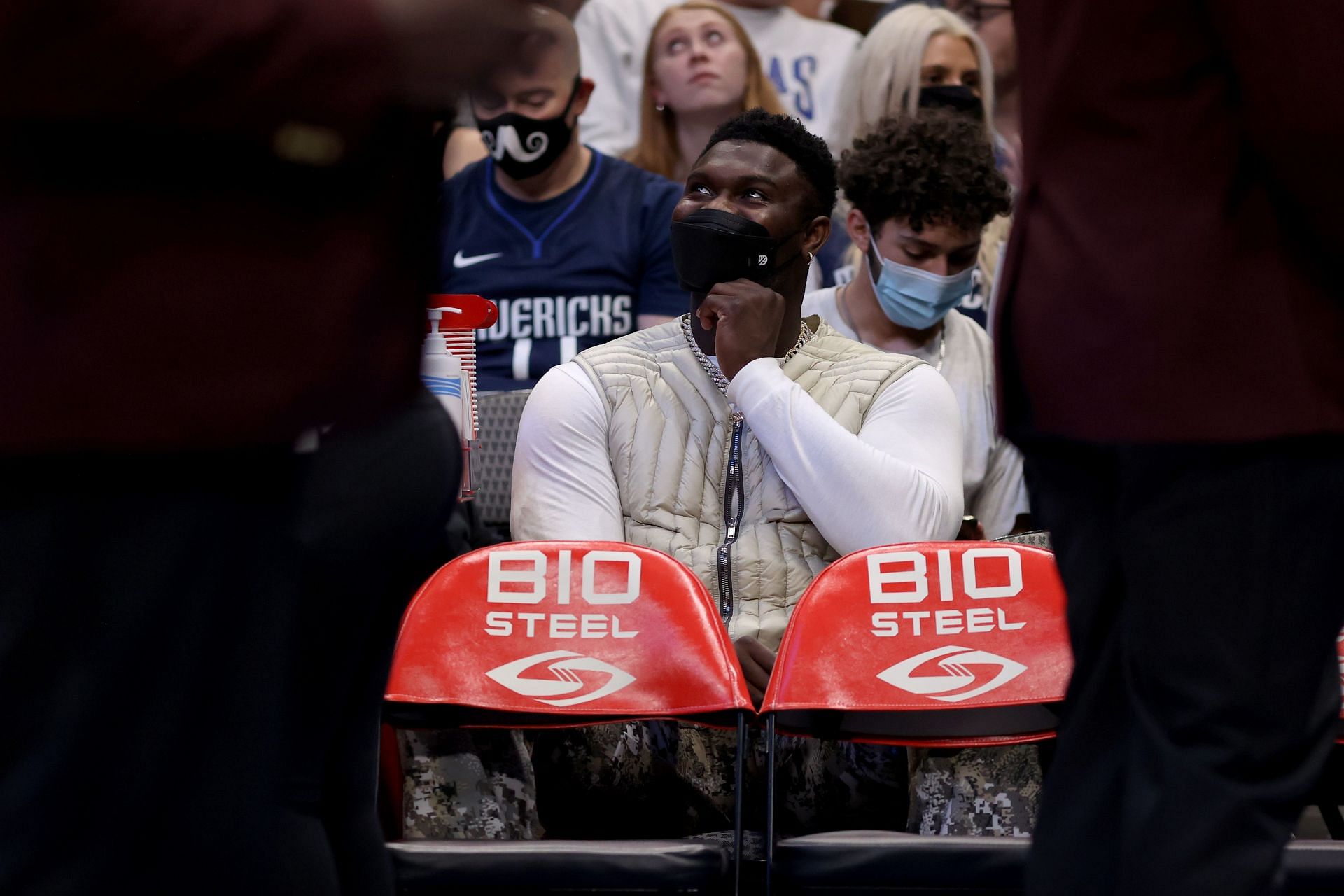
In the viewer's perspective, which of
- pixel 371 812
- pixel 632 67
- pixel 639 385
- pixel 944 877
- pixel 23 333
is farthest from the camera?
pixel 632 67

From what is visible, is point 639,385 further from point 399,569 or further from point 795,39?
point 795,39

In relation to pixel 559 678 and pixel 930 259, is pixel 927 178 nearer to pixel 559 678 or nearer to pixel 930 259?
pixel 930 259

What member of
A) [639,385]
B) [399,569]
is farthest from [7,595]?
[639,385]

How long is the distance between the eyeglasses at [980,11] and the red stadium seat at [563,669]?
11.3 feet

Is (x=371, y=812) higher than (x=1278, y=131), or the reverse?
(x=1278, y=131)

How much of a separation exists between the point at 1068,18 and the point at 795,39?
4213 millimetres

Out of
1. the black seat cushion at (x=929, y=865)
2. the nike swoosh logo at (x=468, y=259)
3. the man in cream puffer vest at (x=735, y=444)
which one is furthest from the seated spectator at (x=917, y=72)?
the black seat cushion at (x=929, y=865)

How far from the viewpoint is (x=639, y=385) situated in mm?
2820

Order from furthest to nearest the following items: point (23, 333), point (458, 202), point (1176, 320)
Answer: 1. point (458, 202)
2. point (1176, 320)
3. point (23, 333)

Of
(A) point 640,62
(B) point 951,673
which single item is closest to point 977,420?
(B) point 951,673

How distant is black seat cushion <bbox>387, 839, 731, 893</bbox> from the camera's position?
218 cm

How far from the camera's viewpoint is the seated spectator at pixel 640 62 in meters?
5.21

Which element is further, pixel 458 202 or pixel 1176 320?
pixel 458 202

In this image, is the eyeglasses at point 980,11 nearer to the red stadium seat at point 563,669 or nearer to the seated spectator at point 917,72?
the seated spectator at point 917,72
